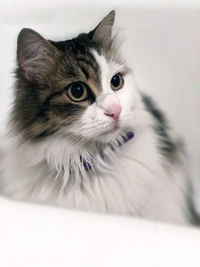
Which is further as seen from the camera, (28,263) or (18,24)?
(18,24)

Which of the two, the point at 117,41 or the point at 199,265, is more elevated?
the point at 117,41

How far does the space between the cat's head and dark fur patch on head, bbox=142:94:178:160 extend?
0.09 metres

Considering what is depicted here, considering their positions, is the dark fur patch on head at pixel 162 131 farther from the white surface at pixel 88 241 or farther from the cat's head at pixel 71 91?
the white surface at pixel 88 241

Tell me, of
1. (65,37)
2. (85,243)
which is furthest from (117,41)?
(85,243)

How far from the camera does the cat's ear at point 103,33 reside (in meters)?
0.78

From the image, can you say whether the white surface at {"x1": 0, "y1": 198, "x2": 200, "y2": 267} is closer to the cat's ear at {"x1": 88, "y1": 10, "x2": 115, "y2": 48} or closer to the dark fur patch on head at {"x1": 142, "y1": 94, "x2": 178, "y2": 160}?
the dark fur patch on head at {"x1": 142, "y1": 94, "x2": 178, "y2": 160}

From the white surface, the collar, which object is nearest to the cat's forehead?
the collar

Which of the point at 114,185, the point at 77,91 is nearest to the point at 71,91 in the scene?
the point at 77,91

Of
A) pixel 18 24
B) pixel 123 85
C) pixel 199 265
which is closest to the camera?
pixel 199 265

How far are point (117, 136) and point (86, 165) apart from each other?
0.10 metres

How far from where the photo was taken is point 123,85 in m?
0.77

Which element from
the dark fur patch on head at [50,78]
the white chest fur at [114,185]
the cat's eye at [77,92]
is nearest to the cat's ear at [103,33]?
the dark fur patch on head at [50,78]

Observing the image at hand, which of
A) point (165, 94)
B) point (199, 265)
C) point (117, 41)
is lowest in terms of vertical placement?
point (199, 265)

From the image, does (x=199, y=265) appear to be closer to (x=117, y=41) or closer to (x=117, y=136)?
(x=117, y=136)
